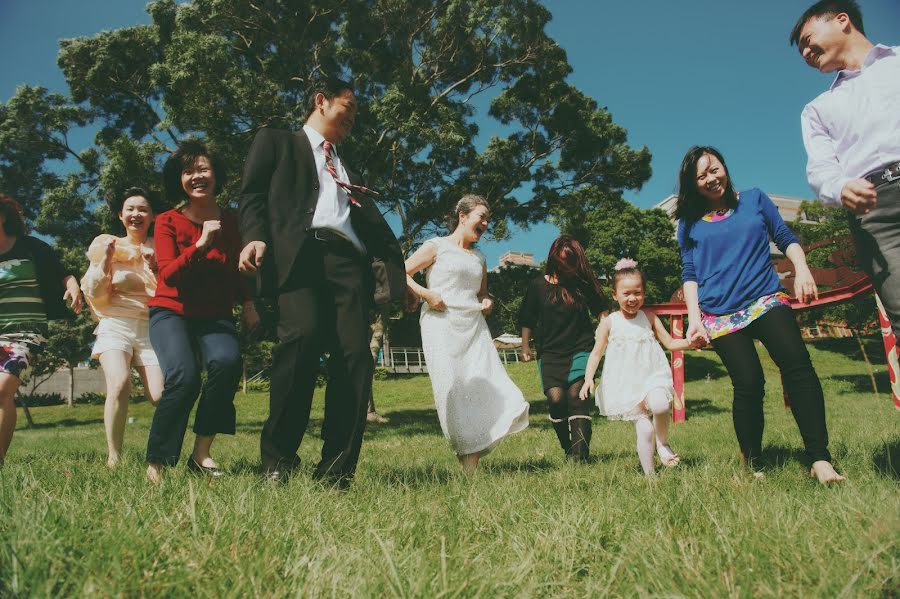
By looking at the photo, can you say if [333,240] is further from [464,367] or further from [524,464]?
[524,464]

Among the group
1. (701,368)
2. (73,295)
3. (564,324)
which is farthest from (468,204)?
(701,368)

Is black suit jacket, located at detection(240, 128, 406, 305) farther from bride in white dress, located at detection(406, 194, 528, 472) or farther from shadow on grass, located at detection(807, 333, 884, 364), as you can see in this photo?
shadow on grass, located at detection(807, 333, 884, 364)

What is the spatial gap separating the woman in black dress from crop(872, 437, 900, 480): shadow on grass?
208cm

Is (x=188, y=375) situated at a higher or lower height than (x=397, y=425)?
higher

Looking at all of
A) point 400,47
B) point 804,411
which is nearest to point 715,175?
point 804,411

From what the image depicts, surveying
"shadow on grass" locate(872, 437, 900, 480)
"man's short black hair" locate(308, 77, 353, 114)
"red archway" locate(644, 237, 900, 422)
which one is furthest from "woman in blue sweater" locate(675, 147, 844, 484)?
"red archway" locate(644, 237, 900, 422)

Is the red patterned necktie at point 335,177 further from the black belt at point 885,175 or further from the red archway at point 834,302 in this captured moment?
the red archway at point 834,302

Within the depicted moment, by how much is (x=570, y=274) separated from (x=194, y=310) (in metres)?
3.36

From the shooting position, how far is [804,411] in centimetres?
337

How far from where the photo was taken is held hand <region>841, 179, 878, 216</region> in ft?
8.32

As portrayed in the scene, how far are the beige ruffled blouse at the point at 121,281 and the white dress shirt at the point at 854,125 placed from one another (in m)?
4.29

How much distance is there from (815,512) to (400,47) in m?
13.0

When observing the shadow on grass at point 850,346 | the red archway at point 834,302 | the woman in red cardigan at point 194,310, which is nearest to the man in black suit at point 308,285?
the woman in red cardigan at point 194,310

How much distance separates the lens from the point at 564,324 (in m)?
5.38
